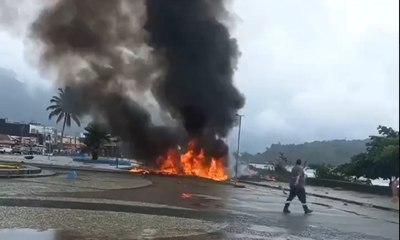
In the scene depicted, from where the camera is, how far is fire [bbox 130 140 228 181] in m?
40.0

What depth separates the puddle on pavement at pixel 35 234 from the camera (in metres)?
8.03

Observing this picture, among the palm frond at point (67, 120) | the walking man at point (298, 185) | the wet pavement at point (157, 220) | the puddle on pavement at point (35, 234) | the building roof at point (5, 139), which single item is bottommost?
the puddle on pavement at point (35, 234)

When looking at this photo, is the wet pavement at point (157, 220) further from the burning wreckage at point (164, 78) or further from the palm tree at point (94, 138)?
the palm tree at point (94, 138)

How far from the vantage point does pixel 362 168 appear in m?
29.0

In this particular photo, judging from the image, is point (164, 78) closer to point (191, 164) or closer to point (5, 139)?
point (191, 164)

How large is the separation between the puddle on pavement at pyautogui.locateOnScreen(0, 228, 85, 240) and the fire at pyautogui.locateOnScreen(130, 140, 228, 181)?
30614 millimetres

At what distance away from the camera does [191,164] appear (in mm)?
41688

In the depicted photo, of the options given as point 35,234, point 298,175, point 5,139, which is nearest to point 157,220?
point 35,234

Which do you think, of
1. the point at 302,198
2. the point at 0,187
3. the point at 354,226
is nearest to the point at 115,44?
the point at 0,187

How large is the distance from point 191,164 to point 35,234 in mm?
33418

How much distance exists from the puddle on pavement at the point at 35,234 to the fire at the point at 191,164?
30614 millimetres

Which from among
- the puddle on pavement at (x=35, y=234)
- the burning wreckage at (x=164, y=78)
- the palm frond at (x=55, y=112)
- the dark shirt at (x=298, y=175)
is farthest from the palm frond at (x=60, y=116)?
the puddle on pavement at (x=35, y=234)

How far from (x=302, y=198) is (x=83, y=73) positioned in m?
28.3

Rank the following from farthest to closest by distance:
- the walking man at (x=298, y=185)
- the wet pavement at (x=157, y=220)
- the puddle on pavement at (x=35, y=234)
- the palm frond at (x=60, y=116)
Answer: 1. the palm frond at (x=60, y=116)
2. the walking man at (x=298, y=185)
3. the wet pavement at (x=157, y=220)
4. the puddle on pavement at (x=35, y=234)
